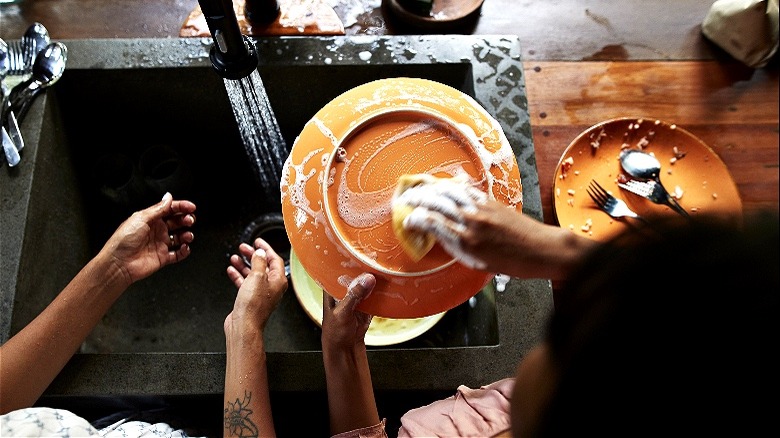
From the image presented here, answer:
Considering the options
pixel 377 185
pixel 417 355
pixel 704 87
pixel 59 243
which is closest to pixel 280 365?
pixel 417 355

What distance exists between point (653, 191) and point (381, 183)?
2.62ft

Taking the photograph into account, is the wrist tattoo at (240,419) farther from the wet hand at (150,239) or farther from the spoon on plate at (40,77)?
the spoon on plate at (40,77)

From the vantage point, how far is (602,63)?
57.0 inches

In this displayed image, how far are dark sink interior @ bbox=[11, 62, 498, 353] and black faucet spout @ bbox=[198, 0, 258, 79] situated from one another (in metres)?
0.30

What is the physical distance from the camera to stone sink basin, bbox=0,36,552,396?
3.51 ft

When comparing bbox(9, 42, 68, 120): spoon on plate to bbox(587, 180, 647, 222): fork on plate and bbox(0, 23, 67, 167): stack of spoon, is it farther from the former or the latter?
bbox(587, 180, 647, 222): fork on plate

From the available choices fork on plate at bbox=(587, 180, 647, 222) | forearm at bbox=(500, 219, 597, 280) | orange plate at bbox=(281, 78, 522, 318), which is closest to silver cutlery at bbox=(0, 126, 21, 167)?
orange plate at bbox=(281, 78, 522, 318)

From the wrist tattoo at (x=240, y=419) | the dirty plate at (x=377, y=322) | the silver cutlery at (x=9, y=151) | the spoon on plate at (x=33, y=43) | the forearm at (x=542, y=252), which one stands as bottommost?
the dirty plate at (x=377, y=322)

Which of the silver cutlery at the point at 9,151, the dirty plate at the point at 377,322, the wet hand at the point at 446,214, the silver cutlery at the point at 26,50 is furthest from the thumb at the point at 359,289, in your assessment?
the silver cutlery at the point at 26,50

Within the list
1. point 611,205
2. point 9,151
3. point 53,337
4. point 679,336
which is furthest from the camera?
point 611,205

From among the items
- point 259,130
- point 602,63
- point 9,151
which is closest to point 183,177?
point 259,130

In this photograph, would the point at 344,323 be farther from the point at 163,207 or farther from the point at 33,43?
the point at 33,43

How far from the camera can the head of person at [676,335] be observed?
1.50 ft

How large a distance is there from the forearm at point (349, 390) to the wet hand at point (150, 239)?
0.47 metres
